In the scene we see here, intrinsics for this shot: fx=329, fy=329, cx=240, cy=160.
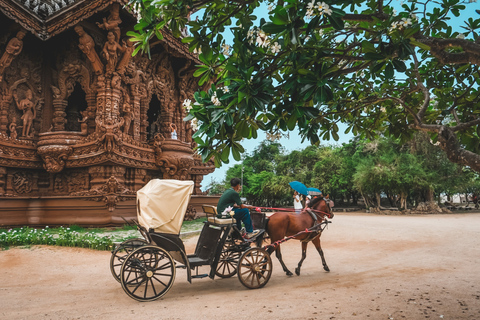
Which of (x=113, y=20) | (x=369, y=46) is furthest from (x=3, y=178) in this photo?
(x=369, y=46)

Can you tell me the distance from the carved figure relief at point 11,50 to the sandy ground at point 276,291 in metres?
7.89

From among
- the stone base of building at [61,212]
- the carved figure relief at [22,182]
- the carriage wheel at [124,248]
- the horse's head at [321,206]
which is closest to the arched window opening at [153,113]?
the carved figure relief at [22,182]

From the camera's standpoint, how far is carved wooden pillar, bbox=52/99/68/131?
14291 millimetres

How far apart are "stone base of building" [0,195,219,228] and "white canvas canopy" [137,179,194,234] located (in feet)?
24.2

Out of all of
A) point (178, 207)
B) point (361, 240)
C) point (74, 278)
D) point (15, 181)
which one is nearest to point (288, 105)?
point (178, 207)

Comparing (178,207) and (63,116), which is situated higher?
(63,116)

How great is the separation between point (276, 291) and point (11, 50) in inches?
529

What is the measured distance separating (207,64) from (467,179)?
3173cm

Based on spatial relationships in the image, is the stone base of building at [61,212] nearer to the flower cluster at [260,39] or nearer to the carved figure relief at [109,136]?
the carved figure relief at [109,136]

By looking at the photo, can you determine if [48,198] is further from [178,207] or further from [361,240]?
[361,240]

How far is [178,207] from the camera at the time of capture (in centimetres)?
548

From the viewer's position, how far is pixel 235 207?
6332 millimetres

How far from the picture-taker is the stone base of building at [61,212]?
1235 centimetres

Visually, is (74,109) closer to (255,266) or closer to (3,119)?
(3,119)
